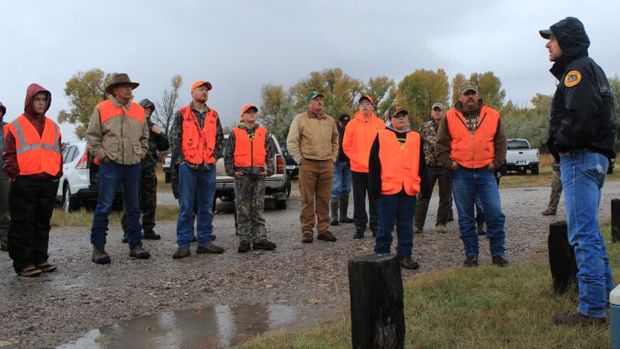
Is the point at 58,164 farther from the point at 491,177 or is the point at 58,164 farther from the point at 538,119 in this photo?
the point at 538,119

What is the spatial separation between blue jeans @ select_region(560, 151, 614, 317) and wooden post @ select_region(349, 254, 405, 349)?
1459 millimetres

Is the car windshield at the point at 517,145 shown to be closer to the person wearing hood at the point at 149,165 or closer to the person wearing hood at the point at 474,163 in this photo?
the person wearing hood at the point at 149,165

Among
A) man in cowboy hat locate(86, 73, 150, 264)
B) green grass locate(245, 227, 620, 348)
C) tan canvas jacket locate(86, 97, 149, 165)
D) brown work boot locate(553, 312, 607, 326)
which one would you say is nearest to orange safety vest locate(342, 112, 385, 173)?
man in cowboy hat locate(86, 73, 150, 264)

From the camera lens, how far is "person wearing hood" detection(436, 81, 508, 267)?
6.01 m

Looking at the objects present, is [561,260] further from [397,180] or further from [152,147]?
[152,147]

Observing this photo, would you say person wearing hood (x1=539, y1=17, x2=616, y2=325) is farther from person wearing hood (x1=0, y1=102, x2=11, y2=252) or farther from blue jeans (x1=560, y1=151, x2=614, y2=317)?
person wearing hood (x1=0, y1=102, x2=11, y2=252)

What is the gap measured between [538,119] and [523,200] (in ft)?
150

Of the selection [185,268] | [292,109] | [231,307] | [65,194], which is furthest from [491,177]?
[292,109]

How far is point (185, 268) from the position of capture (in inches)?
254

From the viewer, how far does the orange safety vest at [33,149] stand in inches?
246

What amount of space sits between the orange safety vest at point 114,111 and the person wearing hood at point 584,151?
479cm

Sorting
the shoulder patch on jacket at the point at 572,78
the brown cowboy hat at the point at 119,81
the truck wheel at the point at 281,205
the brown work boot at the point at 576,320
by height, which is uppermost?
the brown cowboy hat at the point at 119,81

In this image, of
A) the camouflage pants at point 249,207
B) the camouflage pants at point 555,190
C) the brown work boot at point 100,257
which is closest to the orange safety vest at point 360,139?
the camouflage pants at point 249,207

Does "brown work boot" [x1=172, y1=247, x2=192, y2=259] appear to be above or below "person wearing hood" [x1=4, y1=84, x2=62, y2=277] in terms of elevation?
below
